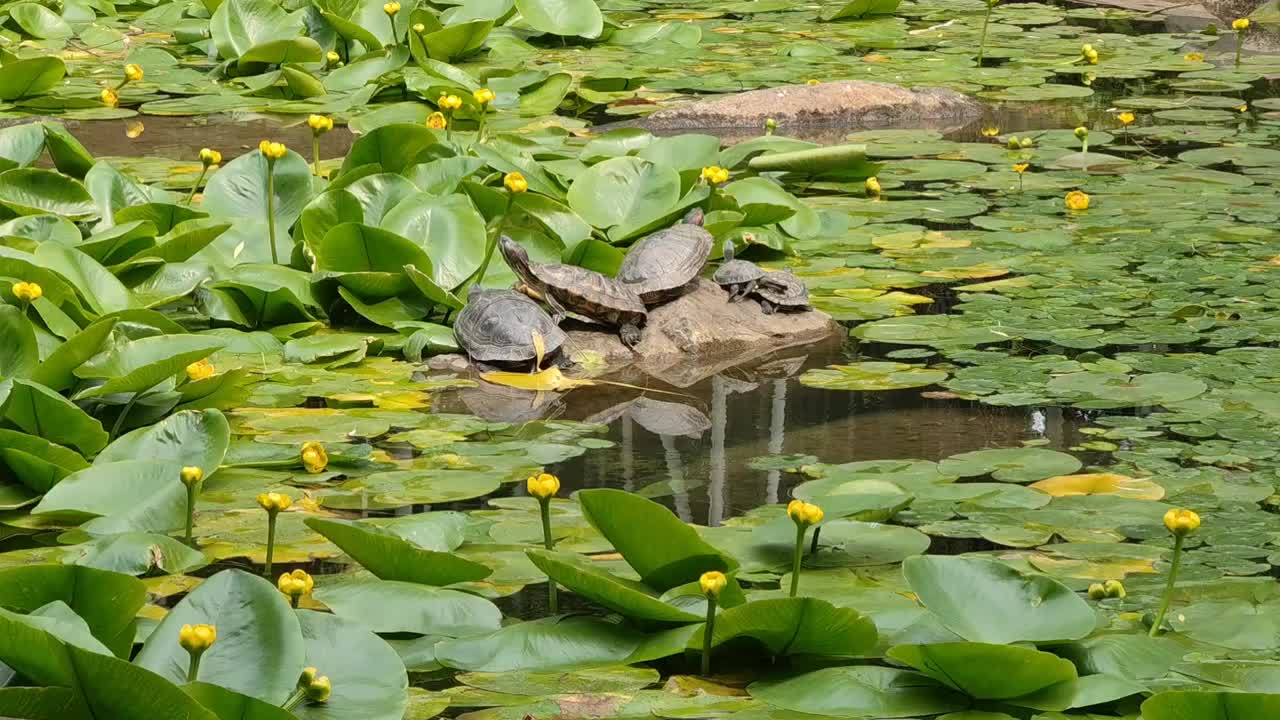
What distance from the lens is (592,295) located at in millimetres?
3283

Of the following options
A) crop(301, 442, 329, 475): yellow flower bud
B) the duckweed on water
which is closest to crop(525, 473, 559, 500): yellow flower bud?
the duckweed on water

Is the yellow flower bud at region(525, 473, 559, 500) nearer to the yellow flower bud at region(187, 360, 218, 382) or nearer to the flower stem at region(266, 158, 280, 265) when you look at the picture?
the yellow flower bud at region(187, 360, 218, 382)

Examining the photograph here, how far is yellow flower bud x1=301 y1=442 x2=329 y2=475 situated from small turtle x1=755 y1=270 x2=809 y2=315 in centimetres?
119

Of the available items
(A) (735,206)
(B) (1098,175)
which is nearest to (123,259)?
(A) (735,206)

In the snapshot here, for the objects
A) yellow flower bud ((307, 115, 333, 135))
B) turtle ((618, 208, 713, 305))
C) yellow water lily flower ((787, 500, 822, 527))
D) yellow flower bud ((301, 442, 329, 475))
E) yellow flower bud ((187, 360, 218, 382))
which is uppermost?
yellow flower bud ((307, 115, 333, 135))

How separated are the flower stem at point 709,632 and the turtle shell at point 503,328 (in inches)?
52.1

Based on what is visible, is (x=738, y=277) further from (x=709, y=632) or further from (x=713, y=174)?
(x=709, y=632)

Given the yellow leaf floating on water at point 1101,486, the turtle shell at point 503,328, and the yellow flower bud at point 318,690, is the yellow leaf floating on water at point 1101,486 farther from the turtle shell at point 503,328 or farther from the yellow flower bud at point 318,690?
the yellow flower bud at point 318,690

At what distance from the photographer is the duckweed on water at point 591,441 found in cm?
179

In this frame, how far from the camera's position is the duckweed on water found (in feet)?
5.87

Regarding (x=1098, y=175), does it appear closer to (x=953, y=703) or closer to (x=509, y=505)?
(x=509, y=505)

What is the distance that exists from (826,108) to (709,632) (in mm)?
3997

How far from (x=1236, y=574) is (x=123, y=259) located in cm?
219

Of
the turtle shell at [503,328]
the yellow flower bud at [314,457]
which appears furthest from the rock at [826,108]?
the yellow flower bud at [314,457]
